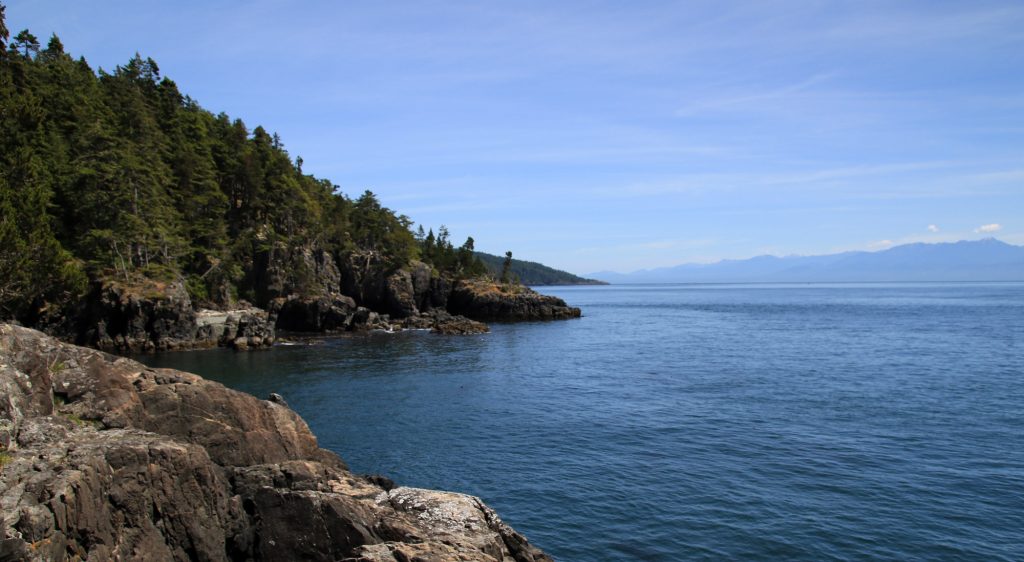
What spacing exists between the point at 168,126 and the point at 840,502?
369ft

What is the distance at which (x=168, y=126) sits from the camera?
103500 millimetres

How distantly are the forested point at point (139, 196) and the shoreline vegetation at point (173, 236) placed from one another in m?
0.24

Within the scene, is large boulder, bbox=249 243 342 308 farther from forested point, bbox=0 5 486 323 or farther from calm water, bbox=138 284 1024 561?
calm water, bbox=138 284 1024 561

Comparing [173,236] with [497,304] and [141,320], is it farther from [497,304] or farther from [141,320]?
[497,304]

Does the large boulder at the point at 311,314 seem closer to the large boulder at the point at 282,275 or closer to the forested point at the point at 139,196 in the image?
the large boulder at the point at 282,275

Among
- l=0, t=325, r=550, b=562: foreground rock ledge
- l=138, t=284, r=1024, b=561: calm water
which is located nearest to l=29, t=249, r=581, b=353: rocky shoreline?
l=138, t=284, r=1024, b=561: calm water

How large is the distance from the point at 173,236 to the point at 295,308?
811 inches

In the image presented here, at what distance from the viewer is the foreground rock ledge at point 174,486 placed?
14922 mm

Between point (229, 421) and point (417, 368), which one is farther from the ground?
point (229, 421)

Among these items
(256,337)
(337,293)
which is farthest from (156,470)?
(337,293)

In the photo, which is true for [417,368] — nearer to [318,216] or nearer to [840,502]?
[840,502]

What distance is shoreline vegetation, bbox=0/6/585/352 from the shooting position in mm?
61375

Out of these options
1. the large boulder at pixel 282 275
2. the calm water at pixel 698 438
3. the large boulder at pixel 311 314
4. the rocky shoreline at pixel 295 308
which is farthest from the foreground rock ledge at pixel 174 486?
the large boulder at pixel 282 275

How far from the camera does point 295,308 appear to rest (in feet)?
312
